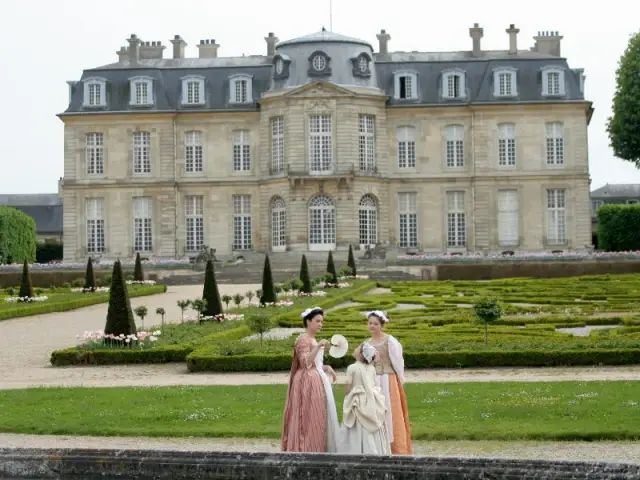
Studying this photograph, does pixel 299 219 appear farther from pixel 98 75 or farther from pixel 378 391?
pixel 378 391

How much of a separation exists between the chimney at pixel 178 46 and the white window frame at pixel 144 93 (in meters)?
2.64

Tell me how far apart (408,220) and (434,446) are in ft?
108

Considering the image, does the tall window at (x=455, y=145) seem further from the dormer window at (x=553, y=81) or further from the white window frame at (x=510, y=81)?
the dormer window at (x=553, y=81)

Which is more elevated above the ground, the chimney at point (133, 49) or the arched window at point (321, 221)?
the chimney at point (133, 49)

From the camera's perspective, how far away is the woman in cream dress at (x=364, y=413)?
8.41m

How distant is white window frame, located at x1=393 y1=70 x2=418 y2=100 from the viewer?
42.5 metres

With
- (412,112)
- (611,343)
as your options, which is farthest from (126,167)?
(611,343)

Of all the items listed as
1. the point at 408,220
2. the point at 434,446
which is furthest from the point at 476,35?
the point at 434,446

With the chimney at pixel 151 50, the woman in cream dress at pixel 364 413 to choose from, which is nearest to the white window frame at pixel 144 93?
the chimney at pixel 151 50

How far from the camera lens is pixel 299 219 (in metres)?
41.2

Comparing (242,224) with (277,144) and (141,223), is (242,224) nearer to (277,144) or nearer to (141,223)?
(277,144)

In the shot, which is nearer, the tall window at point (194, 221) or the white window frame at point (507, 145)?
the white window frame at point (507, 145)

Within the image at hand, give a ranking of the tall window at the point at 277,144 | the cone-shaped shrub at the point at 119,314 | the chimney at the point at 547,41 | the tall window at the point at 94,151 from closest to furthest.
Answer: the cone-shaped shrub at the point at 119,314
the tall window at the point at 277,144
the tall window at the point at 94,151
the chimney at the point at 547,41

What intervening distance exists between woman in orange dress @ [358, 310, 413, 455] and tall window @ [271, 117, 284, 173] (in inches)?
1301
